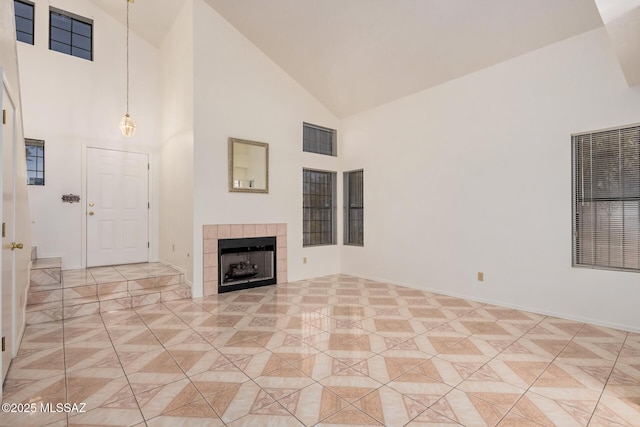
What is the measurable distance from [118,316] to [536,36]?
5727 millimetres

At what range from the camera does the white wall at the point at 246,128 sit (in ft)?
14.8

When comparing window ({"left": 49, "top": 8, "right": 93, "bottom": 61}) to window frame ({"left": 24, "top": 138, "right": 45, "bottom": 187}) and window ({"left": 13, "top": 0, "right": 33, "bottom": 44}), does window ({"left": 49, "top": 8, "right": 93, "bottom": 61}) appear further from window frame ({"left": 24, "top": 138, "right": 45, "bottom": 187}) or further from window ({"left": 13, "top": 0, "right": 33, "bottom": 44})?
window frame ({"left": 24, "top": 138, "right": 45, "bottom": 187})

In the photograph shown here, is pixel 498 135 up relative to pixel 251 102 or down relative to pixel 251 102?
down

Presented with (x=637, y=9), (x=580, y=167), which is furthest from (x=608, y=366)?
(x=637, y=9)

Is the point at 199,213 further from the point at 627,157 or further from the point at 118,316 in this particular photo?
the point at 627,157

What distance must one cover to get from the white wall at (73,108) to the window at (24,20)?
0.31 ft

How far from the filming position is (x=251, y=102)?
197 inches

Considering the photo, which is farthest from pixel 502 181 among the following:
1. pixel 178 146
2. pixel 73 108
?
pixel 73 108

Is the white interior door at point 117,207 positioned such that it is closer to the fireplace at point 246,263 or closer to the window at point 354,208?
the fireplace at point 246,263

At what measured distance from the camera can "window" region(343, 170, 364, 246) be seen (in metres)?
5.97

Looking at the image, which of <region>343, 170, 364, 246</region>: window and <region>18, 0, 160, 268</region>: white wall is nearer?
<region>18, 0, 160, 268</region>: white wall

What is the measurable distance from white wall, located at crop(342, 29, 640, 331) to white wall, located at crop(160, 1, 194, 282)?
3.05 meters

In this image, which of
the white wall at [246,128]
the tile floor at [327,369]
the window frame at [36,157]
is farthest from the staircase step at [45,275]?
the white wall at [246,128]

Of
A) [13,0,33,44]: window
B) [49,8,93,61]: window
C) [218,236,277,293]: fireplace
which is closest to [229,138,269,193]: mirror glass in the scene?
[218,236,277,293]: fireplace
